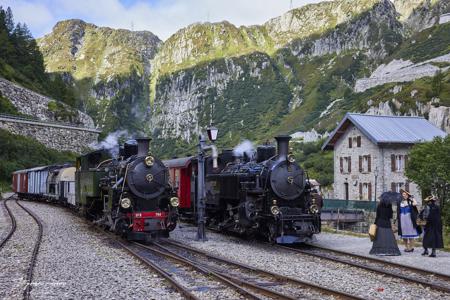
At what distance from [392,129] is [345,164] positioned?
214 inches

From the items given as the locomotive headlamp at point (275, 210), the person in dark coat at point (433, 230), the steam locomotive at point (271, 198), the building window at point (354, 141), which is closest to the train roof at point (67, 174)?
the steam locomotive at point (271, 198)

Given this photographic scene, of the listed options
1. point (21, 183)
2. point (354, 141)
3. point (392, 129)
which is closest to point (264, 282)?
point (392, 129)

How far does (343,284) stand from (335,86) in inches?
7725

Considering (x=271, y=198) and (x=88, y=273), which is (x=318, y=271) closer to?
(x=271, y=198)

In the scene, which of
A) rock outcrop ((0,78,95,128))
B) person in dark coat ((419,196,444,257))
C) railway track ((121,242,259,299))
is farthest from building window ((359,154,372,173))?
rock outcrop ((0,78,95,128))

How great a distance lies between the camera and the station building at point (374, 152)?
142ft

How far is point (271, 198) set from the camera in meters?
16.0

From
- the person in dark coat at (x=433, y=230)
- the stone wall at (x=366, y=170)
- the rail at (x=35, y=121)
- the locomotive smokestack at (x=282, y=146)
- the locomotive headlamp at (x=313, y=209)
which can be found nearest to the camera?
the person in dark coat at (x=433, y=230)

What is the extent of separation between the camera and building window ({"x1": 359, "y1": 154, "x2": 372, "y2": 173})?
44.3 meters

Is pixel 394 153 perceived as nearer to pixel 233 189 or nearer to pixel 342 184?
pixel 342 184

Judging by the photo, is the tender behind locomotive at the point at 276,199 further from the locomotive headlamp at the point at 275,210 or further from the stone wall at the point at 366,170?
the stone wall at the point at 366,170

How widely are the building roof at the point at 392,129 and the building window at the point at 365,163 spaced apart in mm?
1940

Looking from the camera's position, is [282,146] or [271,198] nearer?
[271,198]

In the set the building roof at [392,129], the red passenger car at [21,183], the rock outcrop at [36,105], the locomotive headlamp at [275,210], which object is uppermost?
the rock outcrop at [36,105]
